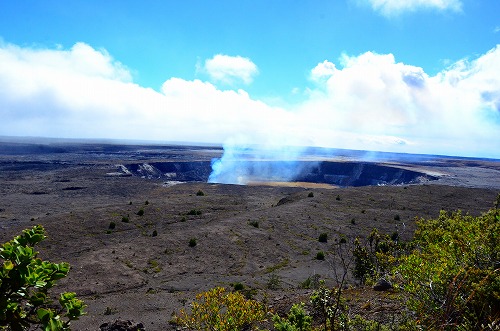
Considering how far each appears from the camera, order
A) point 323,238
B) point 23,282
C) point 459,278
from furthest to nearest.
Answer: point 323,238, point 459,278, point 23,282

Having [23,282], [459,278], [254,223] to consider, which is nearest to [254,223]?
[254,223]

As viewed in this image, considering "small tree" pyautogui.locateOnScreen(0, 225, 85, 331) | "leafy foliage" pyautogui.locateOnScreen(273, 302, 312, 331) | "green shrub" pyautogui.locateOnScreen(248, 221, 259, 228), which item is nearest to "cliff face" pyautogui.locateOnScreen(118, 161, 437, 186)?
"green shrub" pyautogui.locateOnScreen(248, 221, 259, 228)

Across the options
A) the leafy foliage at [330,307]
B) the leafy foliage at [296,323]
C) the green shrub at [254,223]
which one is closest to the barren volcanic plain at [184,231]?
the green shrub at [254,223]

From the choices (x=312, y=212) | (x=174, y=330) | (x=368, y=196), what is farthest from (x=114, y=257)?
(x=368, y=196)

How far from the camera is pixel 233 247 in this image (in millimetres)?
32312

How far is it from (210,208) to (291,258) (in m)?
20.7

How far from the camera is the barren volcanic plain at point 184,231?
885 inches

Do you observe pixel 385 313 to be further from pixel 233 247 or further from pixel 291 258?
pixel 233 247

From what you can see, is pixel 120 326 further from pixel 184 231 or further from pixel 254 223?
pixel 254 223

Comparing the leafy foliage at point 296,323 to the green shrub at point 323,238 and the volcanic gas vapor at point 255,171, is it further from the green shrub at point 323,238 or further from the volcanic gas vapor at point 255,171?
the volcanic gas vapor at point 255,171

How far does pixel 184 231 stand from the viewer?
36.0 meters

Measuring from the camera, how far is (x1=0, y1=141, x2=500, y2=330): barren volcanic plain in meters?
22.5

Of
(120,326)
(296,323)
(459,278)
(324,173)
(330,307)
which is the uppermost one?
(459,278)

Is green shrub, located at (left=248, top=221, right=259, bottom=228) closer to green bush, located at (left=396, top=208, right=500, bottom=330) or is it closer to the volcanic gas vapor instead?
green bush, located at (left=396, top=208, right=500, bottom=330)
